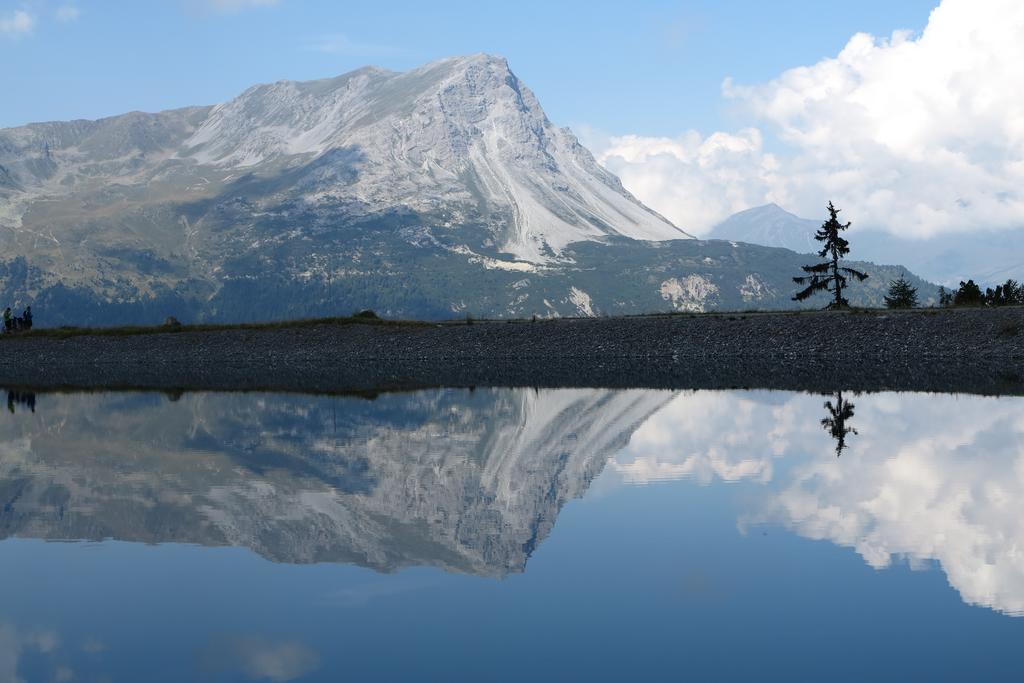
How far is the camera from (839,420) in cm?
4388

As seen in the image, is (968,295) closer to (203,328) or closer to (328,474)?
(203,328)

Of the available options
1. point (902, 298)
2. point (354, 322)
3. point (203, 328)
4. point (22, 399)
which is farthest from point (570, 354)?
point (22, 399)

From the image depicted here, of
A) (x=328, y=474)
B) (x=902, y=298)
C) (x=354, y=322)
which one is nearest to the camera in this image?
(x=328, y=474)

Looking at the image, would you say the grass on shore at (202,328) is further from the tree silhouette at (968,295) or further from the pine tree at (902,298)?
the tree silhouette at (968,295)

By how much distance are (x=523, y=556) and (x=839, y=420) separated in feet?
83.0

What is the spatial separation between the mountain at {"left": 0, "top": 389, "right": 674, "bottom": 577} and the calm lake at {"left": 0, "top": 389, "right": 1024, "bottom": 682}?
0.50ft

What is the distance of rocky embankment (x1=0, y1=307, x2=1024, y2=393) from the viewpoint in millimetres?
70438

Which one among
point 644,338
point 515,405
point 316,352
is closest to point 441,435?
point 515,405

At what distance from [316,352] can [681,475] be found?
75918 mm

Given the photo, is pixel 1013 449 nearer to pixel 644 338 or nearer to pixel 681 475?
pixel 681 475

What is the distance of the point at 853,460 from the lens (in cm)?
3309

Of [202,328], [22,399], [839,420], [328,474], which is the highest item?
[202,328]

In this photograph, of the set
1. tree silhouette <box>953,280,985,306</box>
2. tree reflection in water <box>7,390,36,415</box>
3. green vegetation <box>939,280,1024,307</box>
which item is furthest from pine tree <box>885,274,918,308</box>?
tree reflection in water <box>7,390,36,415</box>

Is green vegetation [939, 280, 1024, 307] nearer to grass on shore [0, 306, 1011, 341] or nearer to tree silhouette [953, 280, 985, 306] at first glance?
tree silhouette [953, 280, 985, 306]
